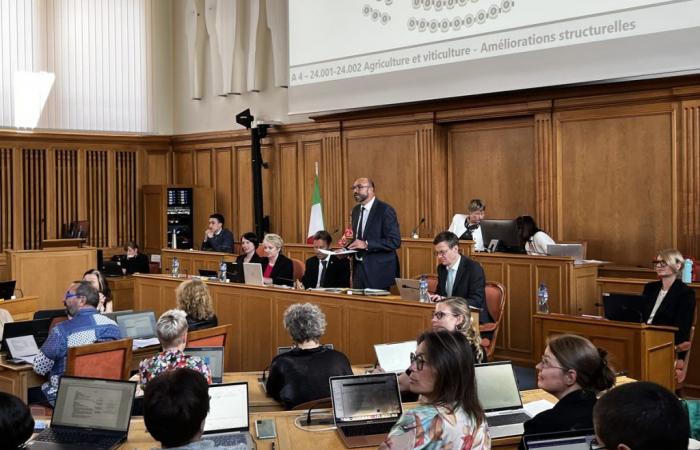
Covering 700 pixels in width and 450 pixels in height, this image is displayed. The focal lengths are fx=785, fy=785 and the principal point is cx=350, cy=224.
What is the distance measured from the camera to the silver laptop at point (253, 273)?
7.39 metres

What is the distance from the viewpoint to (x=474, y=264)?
596 cm

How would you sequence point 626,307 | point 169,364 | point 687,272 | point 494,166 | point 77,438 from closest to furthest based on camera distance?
point 77,438 → point 169,364 → point 626,307 → point 687,272 → point 494,166

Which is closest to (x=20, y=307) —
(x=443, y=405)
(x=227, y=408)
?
(x=227, y=408)

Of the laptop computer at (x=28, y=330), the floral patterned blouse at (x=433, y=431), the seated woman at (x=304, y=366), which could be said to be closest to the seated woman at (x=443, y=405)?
the floral patterned blouse at (x=433, y=431)

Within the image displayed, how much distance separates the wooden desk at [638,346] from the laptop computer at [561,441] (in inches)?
110

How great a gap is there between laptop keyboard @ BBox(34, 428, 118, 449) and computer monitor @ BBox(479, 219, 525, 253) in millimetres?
5610

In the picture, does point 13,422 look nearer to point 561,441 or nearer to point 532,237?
point 561,441

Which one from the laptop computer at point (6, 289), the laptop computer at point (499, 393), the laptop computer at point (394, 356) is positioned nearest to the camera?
the laptop computer at point (499, 393)

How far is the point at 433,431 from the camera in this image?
102 inches

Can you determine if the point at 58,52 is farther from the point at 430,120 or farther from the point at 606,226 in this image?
the point at 606,226

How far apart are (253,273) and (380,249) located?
49.5 inches

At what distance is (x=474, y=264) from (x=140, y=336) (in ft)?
8.57

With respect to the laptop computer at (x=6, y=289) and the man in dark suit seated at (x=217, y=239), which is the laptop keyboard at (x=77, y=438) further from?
the man in dark suit seated at (x=217, y=239)

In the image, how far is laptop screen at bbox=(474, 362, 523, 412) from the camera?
12.1ft
